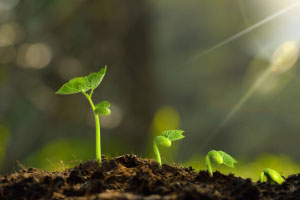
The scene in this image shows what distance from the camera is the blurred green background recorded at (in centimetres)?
583

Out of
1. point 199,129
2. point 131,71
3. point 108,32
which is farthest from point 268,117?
point 108,32

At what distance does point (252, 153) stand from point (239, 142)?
0.54 m

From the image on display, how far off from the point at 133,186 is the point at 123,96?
→ 5586 mm

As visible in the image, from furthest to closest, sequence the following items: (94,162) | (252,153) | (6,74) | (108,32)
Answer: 1. (252,153)
2. (108,32)
3. (6,74)
4. (94,162)

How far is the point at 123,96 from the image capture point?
21.4ft

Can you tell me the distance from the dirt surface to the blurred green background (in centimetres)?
335

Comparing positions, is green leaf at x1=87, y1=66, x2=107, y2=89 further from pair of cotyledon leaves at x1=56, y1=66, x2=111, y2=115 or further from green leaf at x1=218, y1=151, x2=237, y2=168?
green leaf at x1=218, y1=151, x2=237, y2=168

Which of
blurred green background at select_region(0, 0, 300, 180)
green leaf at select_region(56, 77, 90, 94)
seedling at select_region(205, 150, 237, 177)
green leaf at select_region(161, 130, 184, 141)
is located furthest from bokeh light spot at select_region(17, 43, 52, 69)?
seedling at select_region(205, 150, 237, 177)

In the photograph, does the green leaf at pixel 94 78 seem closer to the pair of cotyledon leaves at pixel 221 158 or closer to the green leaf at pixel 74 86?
the green leaf at pixel 74 86

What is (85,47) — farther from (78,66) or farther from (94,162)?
(94,162)

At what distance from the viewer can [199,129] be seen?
791 centimetres

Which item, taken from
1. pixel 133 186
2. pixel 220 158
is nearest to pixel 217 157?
pixel 220 158

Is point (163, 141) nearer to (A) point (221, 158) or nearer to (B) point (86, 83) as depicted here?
(A) point (221, 158)

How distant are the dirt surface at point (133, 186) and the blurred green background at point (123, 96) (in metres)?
3.35
